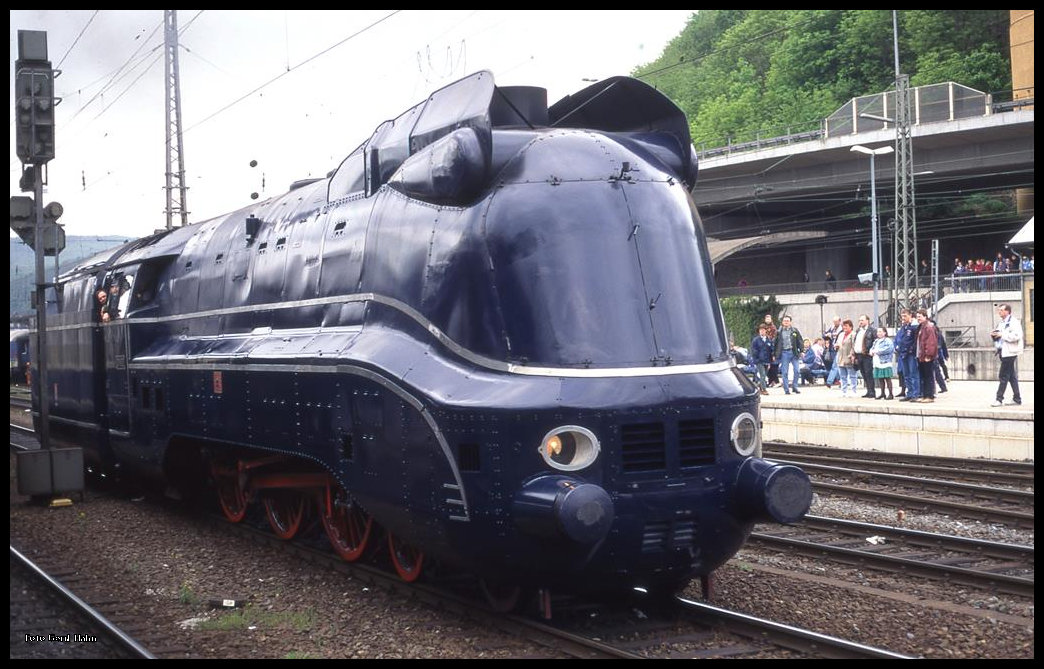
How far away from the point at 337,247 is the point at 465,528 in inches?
123

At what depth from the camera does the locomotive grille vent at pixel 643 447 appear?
7.18 m

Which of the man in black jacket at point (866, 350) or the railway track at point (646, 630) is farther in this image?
the man in black jacket at point (866, 350)

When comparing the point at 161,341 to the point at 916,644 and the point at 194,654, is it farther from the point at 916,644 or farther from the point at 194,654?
the point at 916,644

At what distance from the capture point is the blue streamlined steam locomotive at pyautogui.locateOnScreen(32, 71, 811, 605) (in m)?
7.14

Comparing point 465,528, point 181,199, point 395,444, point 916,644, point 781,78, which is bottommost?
point 916,644

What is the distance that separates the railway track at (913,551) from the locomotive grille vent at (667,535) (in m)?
3.51

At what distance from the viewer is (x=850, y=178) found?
51625mm

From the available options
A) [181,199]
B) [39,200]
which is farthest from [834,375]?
[39,200]

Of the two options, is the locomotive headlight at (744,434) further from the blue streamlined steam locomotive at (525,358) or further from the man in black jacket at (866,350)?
the man in black jacket at (866,350)

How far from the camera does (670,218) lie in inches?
313

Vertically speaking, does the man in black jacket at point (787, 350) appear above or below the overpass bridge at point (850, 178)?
below

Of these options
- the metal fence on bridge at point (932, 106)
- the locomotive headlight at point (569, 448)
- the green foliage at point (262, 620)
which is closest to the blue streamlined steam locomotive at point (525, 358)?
the locomotive headlight at point (569, 448)

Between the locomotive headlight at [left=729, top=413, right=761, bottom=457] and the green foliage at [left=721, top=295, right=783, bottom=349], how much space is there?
42257 millimetres

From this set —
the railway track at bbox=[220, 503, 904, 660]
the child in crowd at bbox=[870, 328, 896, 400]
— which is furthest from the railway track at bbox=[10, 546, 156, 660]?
the child in crowd at bbox=[870, 328, 896, 400]
